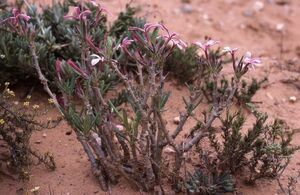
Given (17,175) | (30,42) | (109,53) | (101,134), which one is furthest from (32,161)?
(109,53)

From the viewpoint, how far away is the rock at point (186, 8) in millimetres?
5961

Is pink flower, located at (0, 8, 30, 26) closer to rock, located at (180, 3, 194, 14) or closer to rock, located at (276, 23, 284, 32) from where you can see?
rock, located at (180, 3, 194, 14)

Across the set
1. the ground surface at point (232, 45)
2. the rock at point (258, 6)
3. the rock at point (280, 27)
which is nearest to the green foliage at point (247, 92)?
the ground surface at point (232, 45)

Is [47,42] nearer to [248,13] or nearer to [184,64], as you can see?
[184,64]

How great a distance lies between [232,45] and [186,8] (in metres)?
0.88

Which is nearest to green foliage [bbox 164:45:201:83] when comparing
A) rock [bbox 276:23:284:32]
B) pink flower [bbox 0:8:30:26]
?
pink flower [bbox 0:8:30:26]

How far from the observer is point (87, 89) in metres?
2.82

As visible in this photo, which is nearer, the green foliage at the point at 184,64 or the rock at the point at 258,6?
the green foliage at the point at 184,64

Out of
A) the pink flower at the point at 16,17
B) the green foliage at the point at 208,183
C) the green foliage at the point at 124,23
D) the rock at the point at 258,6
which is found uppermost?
the pink flower at the point at 16,17

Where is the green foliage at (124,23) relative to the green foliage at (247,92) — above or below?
above

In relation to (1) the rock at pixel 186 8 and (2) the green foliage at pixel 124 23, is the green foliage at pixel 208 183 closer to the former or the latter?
(2) the green foliage at pixel 124 23

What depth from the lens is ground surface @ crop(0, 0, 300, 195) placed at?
3170 mm

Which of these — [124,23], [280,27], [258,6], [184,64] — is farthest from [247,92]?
[258,6]

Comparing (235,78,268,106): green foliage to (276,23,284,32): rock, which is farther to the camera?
(276,23,284,32): rock
